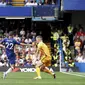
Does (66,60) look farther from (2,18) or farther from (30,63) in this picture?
(2,18)

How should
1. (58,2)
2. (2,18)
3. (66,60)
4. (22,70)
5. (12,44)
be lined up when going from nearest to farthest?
(12,44) → (22,70) → (66,60) → (58,2) → (2,18)

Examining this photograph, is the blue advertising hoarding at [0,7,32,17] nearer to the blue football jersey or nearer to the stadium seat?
the stadium seat

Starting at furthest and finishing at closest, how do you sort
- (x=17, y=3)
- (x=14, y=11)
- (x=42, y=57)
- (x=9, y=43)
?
(x=17, y=3), (x=14, y=11), (x=9, y=43), (x=42, y=57)

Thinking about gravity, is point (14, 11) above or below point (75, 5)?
below

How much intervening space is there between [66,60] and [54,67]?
1.36 m

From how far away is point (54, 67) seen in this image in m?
22.1

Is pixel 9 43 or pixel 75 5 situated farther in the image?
pixel 75 5

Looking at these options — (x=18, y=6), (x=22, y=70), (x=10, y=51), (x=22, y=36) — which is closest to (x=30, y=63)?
(x=22, y=70)

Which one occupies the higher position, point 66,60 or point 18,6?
point 18,6

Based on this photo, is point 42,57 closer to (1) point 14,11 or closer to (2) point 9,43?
(2) point 9,43

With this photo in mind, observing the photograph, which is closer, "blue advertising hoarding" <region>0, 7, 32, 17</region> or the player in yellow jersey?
the player in yellow jersey

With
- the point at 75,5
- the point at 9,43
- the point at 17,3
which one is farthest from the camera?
the point at 17,3

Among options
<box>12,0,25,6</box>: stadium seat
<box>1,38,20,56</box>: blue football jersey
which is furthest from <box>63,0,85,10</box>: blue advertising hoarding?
<box>1,38,20,56</box>: blue football jersey

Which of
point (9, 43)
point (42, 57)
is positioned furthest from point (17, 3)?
point (42, 57)
